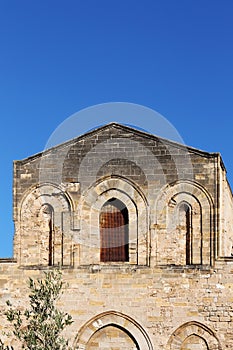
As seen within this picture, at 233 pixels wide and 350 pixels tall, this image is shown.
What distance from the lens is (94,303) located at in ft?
79.8

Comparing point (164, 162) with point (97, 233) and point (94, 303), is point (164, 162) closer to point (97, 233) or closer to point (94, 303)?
point (97, 233)

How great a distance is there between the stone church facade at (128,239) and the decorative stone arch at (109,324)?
1.1 inches

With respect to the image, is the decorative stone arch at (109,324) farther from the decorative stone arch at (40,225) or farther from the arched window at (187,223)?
the arched window at (187,223)

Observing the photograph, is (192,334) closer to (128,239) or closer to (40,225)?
(128,239)

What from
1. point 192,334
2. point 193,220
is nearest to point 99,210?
point 193,220

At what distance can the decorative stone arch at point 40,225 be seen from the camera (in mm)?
25141

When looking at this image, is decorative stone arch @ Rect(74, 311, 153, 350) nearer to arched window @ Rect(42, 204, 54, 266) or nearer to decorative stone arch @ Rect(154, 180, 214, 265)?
decorative stone arch @ Rect(154, 180, 214, 265)

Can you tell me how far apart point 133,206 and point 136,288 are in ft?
7.66

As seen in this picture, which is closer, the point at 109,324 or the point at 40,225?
the point at 109,324

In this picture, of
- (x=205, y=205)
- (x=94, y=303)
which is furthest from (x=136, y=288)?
(x=205, y=205)

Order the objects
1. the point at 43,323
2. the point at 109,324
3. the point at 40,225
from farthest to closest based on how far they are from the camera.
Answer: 1. the point at 40,225
2. the point at 109,324
3. the point at 43,323

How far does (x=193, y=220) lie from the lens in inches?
968

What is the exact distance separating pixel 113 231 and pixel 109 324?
264cm

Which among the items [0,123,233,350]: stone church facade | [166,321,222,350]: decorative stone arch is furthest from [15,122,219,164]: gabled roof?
[166,321,222,350]: decorative stone arch
